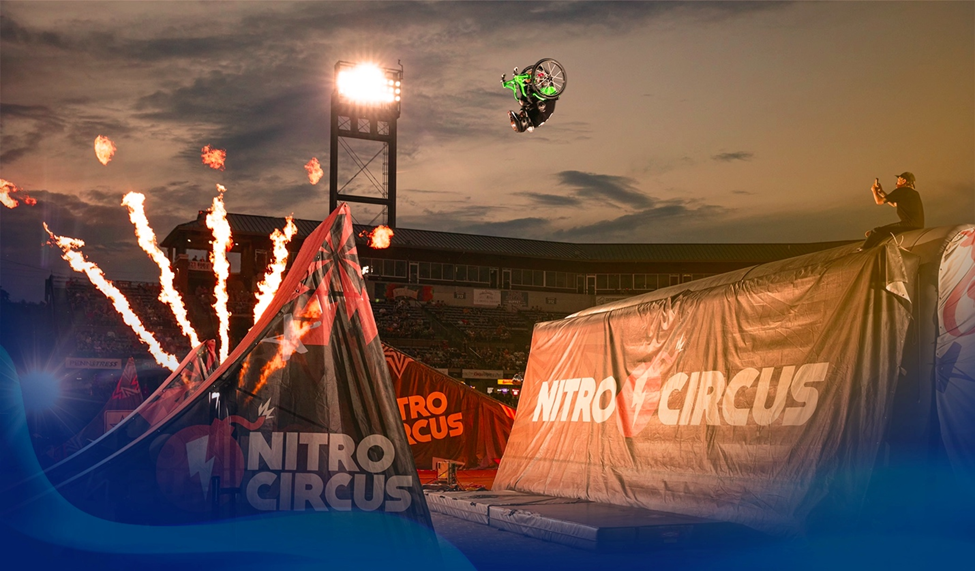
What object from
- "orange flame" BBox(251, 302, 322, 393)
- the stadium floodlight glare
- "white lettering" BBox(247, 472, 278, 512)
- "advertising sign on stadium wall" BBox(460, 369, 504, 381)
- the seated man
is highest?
the stadium floodlight glare

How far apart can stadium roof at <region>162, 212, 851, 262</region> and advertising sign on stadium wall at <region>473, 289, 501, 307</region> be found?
2553 millimetres

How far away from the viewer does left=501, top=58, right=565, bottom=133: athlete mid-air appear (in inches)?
672

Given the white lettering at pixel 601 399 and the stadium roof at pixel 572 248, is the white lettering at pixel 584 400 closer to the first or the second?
the white lettering at pixel 601 399

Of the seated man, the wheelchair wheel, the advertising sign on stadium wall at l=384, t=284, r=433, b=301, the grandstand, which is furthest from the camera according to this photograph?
the advertising sign on stadium wall at l=384, t=284, r=433, b=301

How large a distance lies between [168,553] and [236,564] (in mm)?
496

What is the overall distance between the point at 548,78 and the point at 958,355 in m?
11.6

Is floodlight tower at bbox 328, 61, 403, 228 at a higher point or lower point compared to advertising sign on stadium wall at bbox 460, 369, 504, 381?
higher

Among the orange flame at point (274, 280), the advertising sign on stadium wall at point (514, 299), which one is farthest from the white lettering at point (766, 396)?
the advertising sign on stadium wall at point (514, 299)

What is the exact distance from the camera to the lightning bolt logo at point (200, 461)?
6.21 metres

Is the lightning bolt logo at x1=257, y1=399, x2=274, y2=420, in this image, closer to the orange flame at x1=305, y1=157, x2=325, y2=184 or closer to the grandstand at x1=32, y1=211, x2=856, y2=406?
the orange flame at x1=305, y1=157, x2=325, y2=184

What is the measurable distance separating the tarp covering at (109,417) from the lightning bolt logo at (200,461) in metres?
11.4

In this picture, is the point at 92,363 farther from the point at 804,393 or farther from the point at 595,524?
the point at 804,393

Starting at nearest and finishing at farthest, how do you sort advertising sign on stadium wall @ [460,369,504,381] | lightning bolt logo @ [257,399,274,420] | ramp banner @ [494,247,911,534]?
1. lightning bolt logo @ [257,399,274,420]
2. ramp banner @ [494,247,911,534]
3. advertising sign on stadium wall @ [460,369,504,381]

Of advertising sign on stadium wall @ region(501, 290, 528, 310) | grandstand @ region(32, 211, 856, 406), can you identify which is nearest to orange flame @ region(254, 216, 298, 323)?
grandstand @ region(32, 211, 856, 406)
